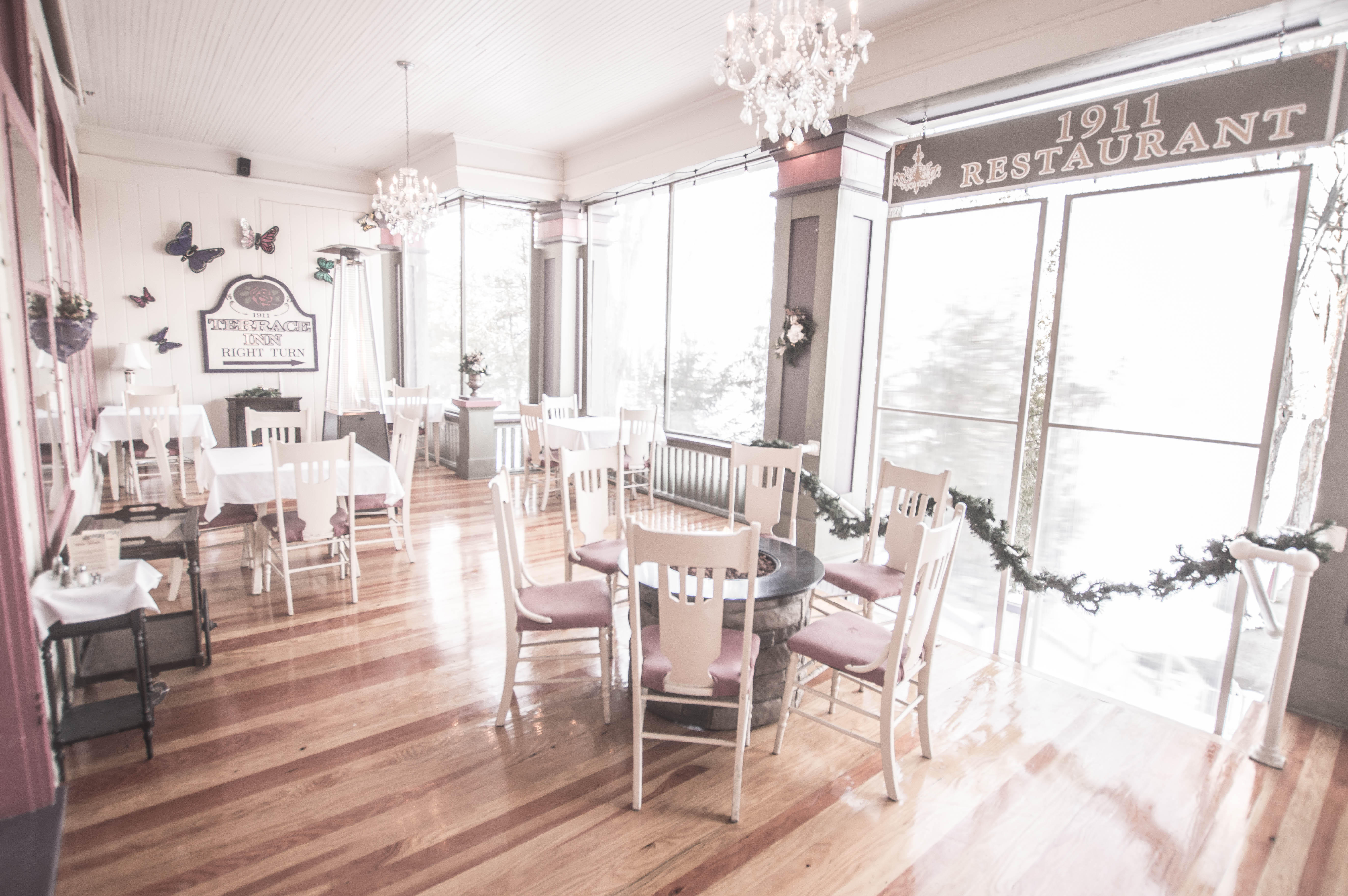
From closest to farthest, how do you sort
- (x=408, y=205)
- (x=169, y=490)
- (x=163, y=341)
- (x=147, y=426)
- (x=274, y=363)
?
(x=169, y=490) → (x=408, y=205) → (x=147, y=426) → (x=163, y=341) → (x=274, y=363)

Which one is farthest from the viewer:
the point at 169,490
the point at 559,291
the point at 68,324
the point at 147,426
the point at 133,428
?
the point at 559,291

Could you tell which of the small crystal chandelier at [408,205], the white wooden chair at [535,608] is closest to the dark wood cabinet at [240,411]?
the small crystal chandelier at [408,205]

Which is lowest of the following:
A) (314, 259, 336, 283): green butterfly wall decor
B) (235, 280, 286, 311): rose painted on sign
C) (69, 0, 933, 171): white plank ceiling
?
(235, 280, 286, 311): rose painted on sign

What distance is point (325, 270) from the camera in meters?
8.38

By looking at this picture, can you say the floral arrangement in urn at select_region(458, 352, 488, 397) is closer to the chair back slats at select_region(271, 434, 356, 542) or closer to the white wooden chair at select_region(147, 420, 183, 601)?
the white wooden chair at select_region(147, 420, 183, 601)

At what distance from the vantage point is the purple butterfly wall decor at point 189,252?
7.51 m

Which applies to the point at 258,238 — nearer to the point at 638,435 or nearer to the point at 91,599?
the point at 638,435

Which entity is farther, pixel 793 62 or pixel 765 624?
pixel 765 624

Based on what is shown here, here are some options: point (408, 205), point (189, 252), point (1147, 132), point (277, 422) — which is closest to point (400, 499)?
point (277, 422)

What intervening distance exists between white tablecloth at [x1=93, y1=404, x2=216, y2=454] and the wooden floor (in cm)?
395

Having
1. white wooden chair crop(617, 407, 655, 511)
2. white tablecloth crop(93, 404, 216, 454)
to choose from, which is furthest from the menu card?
white wooden chair crop(617, 407, 655, 511)

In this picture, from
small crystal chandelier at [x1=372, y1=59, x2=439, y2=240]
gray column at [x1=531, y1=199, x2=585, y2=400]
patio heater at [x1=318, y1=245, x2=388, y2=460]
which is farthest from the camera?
gray column at [x1=531, y1=199, x2=585, y2=400]

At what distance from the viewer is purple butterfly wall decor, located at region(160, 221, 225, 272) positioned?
7508 millimetres

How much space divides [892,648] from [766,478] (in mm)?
1668
